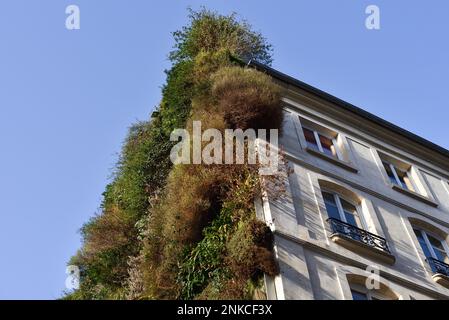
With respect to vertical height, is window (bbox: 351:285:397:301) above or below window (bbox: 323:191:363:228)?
below

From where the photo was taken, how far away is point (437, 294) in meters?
13.1

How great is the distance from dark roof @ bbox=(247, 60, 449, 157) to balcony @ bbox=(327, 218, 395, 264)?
19.6 ft

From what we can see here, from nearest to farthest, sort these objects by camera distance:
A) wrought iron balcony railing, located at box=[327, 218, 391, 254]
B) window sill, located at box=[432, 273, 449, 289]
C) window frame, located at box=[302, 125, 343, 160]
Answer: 1. wrought iron balcony railing, located at box=[327, 218, 391, 254]
2. window sill, located at box=[432, 273, 449, 289]
3. window frame, located at box=[302, 125, 343, 160]

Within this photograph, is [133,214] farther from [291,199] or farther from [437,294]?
[437,294]

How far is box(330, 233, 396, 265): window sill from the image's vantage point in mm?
12656

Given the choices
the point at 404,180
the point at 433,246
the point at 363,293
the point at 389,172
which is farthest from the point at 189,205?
the point at 404,180

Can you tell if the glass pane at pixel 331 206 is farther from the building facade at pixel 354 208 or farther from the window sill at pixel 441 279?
the window sill at pixel 441 279

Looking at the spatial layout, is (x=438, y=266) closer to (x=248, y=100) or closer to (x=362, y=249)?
(x=362, y=249)

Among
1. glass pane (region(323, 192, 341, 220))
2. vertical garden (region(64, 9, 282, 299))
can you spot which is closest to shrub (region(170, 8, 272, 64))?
vertical garden (region(64, 9, 282, 299))

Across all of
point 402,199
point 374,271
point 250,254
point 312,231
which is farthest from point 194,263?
point 402,199

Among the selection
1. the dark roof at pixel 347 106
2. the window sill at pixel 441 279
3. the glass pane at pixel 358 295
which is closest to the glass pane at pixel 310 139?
the dark roof at pixel 347 106

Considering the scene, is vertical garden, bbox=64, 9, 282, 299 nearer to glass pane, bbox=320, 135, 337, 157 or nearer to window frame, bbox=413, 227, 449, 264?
glass pane, bbox=320, 135, 337, 157

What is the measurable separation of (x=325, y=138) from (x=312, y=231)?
555 cm

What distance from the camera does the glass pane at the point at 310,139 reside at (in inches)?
663
